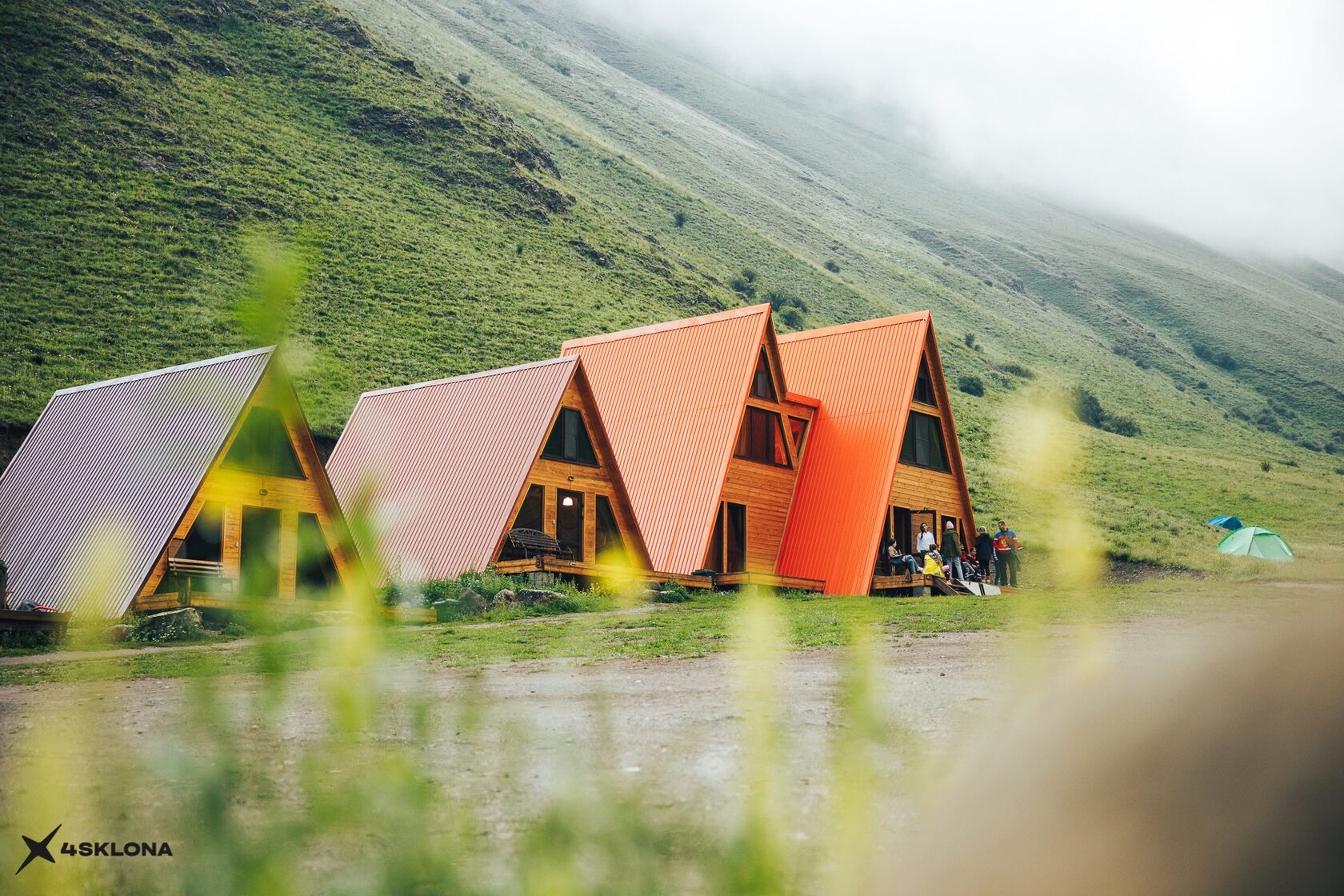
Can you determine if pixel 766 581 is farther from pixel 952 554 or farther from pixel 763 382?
pixel 952 554

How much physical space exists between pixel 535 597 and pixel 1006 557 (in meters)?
14.4

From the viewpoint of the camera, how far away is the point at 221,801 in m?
2.55

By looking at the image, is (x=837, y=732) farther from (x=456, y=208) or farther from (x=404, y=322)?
(x=456, y=208)

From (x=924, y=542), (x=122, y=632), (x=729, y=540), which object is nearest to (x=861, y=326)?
(x=924, y=542)

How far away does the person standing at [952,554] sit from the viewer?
30.4 metres

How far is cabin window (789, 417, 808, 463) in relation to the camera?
31625 mm

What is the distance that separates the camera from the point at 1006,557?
1197 inches

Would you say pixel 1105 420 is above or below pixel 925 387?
below

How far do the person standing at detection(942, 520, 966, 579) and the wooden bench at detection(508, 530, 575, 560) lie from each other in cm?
1045

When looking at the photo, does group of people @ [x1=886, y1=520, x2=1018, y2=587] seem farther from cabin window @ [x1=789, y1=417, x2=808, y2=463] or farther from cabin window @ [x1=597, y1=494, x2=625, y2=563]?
cabin window @ [x1=597, y1=494, x2=625, y2=563]

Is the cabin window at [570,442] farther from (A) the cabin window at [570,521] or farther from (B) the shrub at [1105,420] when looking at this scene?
(B) the shrub at [1105,420]

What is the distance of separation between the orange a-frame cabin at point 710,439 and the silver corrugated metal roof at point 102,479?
378 inches

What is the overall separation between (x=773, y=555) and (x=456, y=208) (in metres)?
49.8

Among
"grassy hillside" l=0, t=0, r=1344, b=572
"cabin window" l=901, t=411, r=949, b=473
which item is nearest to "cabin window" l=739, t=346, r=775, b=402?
"cabin window" l=901, t=411, r=949, b=473
